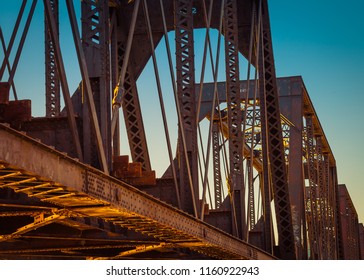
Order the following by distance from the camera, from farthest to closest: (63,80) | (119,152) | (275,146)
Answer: (275,146) < (119,152) < (63,80)

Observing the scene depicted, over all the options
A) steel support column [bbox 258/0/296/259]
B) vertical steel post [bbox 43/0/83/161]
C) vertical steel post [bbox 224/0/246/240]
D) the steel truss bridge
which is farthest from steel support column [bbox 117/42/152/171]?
steel support column [bbox 258/0/296/259]

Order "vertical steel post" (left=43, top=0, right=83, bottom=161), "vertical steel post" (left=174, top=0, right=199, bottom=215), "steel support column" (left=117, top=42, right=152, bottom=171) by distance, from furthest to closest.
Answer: "steel support column" (left=117, top=42, right=152, bottom=171)
"vertical steel post" (left=174, top=0, right=199, bottom=215)
"vertical steel post" (left=43, top=0, right=83, bottom=161)

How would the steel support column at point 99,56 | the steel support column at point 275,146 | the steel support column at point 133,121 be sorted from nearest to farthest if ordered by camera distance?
the steel support column at point 99,56 → the steel support column at point 133,121 → the steel support column at point 275,146

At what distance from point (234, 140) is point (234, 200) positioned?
1463mm

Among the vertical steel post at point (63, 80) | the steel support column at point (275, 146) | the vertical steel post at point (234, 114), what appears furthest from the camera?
the steel support column at point (275, 146)

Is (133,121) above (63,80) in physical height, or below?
above

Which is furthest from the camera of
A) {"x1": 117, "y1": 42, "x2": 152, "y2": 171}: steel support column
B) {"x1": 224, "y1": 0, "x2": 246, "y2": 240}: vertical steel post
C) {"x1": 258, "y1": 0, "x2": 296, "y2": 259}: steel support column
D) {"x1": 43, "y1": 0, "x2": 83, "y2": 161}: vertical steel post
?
{"x1": 258, "y1": 0, "x2": 296, "y2": 259}: steel support column

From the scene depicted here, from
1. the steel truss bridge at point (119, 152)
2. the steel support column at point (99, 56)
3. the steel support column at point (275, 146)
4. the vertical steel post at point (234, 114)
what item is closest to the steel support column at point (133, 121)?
the steel truss bridge at point (119, 152)

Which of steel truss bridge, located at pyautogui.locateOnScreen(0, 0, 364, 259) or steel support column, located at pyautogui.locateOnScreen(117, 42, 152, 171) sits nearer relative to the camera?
steel truss bridge, located at pyautogui.locateOnScreen(0, 0, 364, 259)

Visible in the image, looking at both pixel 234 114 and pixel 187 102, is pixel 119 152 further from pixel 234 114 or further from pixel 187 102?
pixel 234 114

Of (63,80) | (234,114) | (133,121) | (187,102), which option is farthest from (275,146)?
(63,80)

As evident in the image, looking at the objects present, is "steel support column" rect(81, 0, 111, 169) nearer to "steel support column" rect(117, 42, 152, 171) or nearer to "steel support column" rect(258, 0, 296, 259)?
"steel support column" rect(117, 42, 152, 171)

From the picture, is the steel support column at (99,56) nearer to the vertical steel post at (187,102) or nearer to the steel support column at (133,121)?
the vertical steel post at (187,102)

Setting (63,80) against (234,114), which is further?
(234,114)
